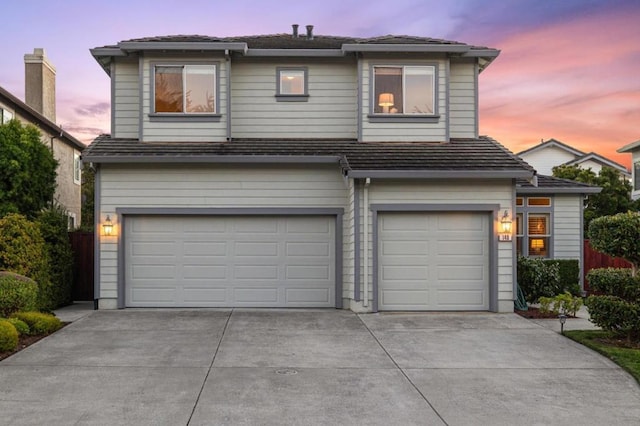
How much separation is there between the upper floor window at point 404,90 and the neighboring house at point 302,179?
3 centimetres

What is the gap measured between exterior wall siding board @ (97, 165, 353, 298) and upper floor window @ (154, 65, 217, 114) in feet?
5.21

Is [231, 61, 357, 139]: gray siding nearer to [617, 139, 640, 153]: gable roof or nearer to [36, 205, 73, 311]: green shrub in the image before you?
[36, 205, 73, 311]: green shrub

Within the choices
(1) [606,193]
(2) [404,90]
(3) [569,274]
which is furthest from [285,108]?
(1) [606,193]

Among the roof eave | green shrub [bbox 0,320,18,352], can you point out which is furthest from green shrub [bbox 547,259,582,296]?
green shrub [bbox 0,320,18,352]

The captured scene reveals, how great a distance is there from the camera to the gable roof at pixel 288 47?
471 inches

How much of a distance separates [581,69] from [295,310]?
13.1 metres

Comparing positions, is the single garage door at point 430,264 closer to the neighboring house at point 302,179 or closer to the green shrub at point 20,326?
the neighboring house at point 302,179

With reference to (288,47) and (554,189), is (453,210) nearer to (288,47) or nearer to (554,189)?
(554,189)

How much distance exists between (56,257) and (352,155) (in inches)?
273

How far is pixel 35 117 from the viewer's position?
18031 mm

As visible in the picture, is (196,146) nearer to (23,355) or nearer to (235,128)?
(235,128)

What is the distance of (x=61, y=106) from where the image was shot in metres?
23.0

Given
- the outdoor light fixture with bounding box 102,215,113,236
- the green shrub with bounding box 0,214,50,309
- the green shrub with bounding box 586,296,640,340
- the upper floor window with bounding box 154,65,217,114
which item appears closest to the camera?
the green shrub with bounding box 586,296,640,340

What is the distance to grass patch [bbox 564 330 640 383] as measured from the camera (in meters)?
6.87
